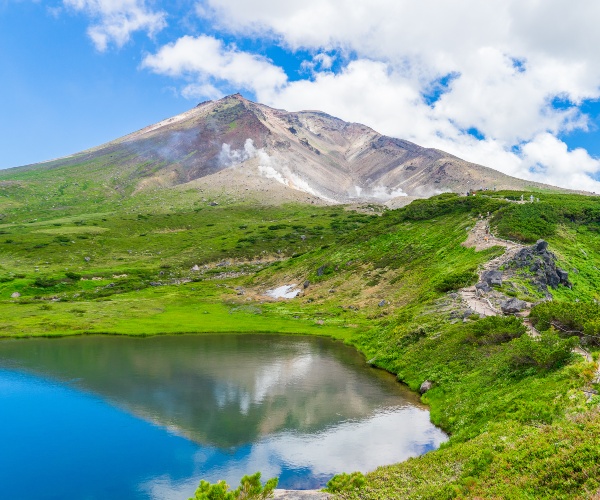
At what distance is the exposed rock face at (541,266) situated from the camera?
194 ft

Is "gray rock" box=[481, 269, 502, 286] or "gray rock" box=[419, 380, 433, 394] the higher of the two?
"gray rock" box=[481, 269, 502, 286]

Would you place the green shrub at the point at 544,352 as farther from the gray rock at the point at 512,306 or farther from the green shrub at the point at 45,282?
the green shrub at the point at 45,282

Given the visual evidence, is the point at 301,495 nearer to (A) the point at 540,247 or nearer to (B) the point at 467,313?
(B) the point at 467,313

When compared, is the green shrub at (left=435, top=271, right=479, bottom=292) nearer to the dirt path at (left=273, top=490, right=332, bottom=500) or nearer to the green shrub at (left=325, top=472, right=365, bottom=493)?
the green shrub at (left=325, top=472, right=365, bottom=493)

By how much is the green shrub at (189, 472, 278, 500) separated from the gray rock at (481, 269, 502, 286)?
A: 49639mm

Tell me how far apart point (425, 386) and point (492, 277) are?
25065 mm

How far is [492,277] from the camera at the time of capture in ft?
Result: 201

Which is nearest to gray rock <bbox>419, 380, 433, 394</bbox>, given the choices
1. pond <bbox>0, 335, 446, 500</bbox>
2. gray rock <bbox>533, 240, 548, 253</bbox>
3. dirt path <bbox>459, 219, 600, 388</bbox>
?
pond <bbox>0, 335, 446, 500</bbox>

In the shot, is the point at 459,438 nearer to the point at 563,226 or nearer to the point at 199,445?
the point at 199,445

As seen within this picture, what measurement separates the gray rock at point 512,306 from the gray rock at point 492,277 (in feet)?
23.7

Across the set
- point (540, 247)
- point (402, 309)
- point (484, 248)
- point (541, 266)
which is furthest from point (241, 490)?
point (484, 248)

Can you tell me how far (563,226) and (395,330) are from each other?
168ft

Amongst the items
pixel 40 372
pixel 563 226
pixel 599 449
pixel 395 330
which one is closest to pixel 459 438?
pixel 599 449

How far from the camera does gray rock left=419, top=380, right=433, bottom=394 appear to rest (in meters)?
44.2
